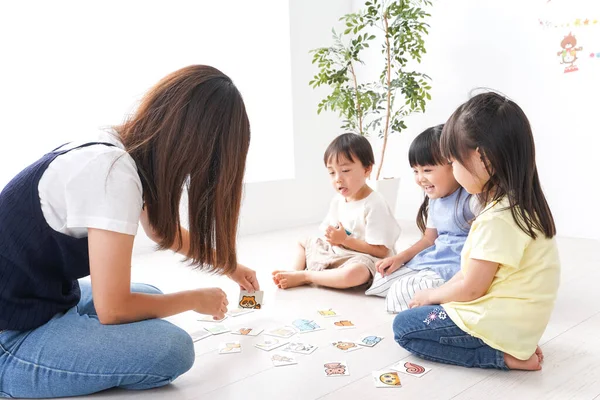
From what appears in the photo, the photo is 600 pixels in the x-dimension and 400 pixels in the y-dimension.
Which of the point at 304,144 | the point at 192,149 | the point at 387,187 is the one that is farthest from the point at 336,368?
the point at 304,144

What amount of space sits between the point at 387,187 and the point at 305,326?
2349 mm

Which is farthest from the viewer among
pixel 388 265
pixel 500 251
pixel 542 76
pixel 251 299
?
pixel 542 76

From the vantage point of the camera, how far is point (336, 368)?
184 cm

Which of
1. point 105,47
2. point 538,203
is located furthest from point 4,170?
point 538,203

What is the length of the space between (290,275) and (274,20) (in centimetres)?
282

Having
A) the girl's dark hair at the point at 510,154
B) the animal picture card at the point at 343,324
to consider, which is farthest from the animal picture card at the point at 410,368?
the girl's dark hair at the point at 510,154

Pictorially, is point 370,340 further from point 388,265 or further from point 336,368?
point 388,265

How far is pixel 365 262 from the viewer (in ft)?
9.04

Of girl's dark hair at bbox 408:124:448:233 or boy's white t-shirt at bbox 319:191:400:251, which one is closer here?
girl's dark hair at bbox 408:124:448:233

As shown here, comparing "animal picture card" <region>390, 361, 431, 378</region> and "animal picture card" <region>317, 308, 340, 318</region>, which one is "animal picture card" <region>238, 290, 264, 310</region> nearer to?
"animal picture card" <region>317, 308, 340, 318</region>

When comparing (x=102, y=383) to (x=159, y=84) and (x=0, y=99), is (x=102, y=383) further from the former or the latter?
(x=0, y=99)

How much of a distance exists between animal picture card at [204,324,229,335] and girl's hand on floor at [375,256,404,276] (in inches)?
30.2

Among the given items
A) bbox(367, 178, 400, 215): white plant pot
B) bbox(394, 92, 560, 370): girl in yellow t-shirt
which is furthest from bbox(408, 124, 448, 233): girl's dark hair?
bbox(367, 178, 400, 215): white plant pot

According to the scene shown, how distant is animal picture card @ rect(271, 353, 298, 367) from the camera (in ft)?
6.25
